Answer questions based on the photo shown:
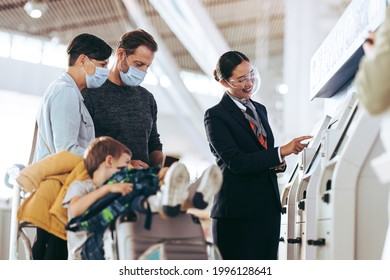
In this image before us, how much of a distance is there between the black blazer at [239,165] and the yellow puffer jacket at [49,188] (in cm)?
56

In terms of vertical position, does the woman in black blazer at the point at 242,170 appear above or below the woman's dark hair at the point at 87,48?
below

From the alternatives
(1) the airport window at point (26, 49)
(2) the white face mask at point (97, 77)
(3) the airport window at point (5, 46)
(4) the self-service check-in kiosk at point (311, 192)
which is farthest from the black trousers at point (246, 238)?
(1) the airport window at point (26, 49)

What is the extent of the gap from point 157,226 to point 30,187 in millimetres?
544

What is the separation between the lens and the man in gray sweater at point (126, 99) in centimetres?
280

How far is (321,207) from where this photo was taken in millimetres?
2471

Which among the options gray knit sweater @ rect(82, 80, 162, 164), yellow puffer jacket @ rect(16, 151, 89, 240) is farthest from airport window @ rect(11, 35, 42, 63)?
yellow puffer jacket @ rect(16, 151, 89, 240)

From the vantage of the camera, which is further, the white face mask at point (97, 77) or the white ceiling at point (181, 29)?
the white ceiling at point (181, 29)

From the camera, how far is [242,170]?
269 centimetres

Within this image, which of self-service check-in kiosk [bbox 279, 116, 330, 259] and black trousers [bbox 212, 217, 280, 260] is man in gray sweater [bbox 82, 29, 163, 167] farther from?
self-service check-in kiosk [bbox 279, 116, 330, 259]

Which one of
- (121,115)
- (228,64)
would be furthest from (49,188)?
(228,64)

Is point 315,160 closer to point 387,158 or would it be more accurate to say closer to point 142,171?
point 142,171

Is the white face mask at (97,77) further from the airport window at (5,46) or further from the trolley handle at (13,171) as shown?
the airport window at (5,46)

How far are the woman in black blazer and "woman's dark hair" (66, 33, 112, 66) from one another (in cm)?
47
